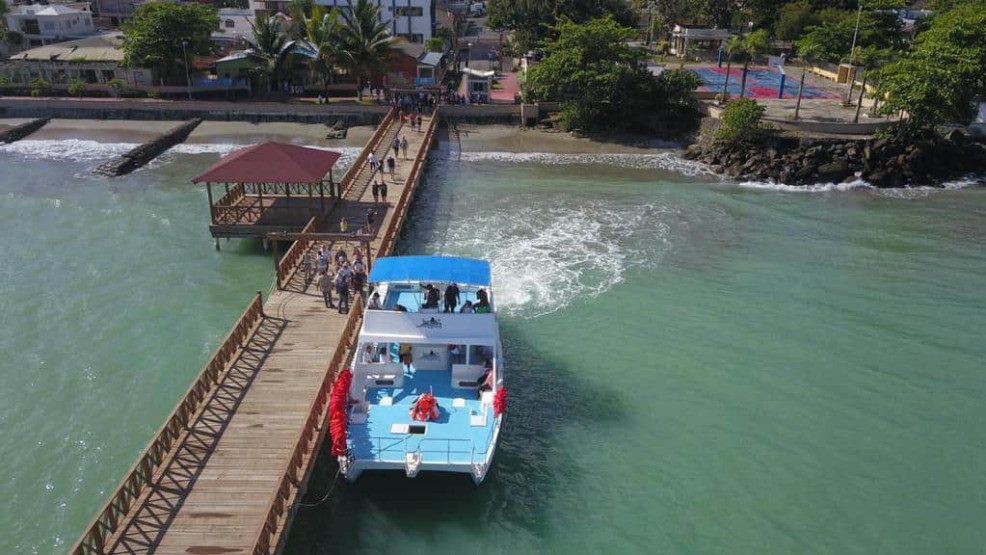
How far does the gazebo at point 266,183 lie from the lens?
30000 mm

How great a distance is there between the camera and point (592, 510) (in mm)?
17234

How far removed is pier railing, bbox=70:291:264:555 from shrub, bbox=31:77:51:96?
1847 inches

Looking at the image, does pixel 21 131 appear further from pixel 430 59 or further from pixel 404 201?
pixel 404 201

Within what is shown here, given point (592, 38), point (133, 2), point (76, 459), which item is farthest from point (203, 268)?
point (133, 2)

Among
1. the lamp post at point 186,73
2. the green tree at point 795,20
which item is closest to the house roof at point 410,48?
the lamp post at point 186,73

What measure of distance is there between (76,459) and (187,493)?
16.0ft

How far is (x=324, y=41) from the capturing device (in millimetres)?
55062

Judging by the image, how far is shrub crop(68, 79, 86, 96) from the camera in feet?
186

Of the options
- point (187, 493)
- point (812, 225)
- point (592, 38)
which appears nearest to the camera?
point (187, 493)

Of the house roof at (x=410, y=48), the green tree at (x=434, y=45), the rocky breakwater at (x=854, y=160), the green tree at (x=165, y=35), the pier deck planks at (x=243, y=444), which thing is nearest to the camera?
the pier deck planks at (x=243, y=444)

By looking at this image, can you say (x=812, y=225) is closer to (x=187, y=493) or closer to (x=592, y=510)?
(x=592, y=510)

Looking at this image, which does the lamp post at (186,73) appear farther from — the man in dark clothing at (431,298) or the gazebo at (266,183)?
the man in dark clothing at (431,298)

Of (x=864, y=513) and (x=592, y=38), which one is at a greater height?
(x=592, y=38)

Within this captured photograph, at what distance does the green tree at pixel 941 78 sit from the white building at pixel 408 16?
43308 mm
